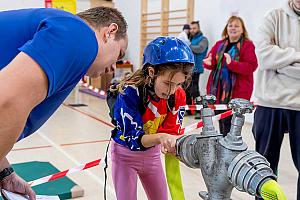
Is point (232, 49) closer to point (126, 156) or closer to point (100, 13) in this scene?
point (126, 156)

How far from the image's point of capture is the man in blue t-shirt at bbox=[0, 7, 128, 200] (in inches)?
29.4

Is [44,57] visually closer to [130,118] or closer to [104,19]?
[104,19]

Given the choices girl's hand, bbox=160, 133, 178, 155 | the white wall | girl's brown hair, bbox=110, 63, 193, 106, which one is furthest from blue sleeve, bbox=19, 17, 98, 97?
the white wall

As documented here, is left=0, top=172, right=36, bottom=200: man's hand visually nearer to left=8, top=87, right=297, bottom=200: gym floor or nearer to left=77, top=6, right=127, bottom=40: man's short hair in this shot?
left=77, top=6, right=127, bottom=40: man's short hair

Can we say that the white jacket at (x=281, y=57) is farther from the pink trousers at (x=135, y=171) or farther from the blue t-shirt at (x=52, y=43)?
the blue t-shirt at (x=52, y=43)

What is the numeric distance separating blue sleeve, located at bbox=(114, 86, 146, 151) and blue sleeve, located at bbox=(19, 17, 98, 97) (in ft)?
2.10

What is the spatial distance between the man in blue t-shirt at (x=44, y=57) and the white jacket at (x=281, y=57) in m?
1.31

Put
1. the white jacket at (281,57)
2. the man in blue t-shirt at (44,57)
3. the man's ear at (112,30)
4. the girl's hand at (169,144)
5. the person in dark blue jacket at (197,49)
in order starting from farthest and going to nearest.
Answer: the person in dark blue jacket at (197,49)
the white jacket at (281,57)
the girl's hand at (169,144)
the man's ear at (112,30)
the man in blue t-shirt at (44,57)

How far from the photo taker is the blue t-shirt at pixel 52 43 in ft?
2.57

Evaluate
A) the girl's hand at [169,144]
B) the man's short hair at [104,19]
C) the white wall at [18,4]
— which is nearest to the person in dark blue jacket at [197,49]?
the white wall at [18,4]

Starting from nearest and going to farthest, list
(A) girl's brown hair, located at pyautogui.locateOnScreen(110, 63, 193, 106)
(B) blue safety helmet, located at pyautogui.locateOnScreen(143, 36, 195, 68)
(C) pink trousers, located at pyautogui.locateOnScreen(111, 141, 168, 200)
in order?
(B) blue safety helmet, located at pyautogui.locateOnScreen(143, 36, 195, 68), (A) girl's brown hair, located at pyautogui.locateOnScreen(110, 63, 193, 106), (C) pink trousers, located at pyautogui.locateOnScreen(111, 141, 168, 200)

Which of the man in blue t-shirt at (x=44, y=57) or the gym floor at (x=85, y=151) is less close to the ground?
the man in blue t-shirt at (x=44, y=57)

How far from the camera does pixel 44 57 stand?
0.77 meters

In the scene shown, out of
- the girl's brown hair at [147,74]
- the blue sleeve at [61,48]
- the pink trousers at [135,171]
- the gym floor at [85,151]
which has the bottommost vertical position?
the gym floor at [85,151]
